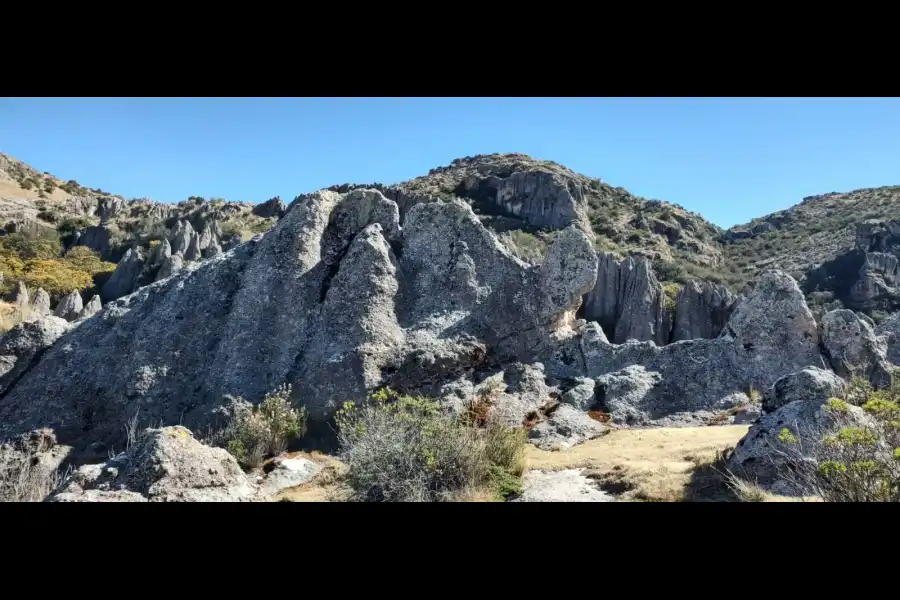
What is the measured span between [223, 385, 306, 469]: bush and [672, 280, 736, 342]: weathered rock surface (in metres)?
20.1

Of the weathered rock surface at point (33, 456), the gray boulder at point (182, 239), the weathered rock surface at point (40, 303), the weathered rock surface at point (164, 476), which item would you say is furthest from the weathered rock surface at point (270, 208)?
the weathered rock surface at point (164, 476)

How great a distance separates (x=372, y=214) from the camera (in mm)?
10281

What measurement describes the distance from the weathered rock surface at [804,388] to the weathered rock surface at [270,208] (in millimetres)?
41536

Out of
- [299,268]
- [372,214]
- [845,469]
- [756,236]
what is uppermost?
[756,236]

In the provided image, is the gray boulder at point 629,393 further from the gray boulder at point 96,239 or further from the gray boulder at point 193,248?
the gray boulder at point 96,239

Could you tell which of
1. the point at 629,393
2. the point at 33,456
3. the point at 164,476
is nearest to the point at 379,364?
the point at 164,476

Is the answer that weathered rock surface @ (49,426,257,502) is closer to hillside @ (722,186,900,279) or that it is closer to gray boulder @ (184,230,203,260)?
gray boulder @ (184,230,203,260)

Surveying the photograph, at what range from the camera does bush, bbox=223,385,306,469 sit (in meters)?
6.98

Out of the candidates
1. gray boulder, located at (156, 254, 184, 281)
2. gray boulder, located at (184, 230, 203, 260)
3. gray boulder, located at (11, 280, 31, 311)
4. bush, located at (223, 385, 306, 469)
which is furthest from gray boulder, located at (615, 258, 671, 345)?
gray boulder, located at (184, 230, 203, 260)

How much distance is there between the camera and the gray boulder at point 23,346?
8594mm

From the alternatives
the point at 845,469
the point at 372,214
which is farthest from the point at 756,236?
the point at 845,469
